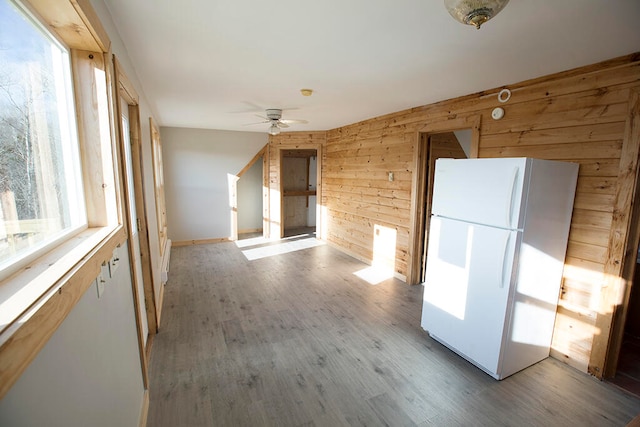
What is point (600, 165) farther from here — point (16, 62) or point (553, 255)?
point (16, 62)

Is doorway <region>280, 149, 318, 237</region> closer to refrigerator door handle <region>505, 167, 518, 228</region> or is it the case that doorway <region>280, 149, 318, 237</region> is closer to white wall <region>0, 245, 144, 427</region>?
refrigerator door handle <region>505, 167, 518, 228</region>

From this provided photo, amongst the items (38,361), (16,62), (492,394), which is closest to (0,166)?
(16,62)

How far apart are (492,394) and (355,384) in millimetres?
968

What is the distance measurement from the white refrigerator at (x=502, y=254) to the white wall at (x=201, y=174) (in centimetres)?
452

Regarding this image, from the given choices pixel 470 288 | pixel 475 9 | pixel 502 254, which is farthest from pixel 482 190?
pixel 475 9

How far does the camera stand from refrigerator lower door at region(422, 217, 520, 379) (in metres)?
2.15

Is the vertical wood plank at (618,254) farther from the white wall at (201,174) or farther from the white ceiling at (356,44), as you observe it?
the white wall at (201,174)

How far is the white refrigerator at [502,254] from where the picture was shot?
208 cm

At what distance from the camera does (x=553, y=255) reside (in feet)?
7.55

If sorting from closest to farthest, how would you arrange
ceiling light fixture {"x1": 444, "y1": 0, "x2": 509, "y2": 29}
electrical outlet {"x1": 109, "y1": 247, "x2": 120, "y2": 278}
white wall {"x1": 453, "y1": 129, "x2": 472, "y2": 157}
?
ceiling light fixture {"x1": 444, "y1": 0, "x2": 509, "y2": 29} < electrical outlet {"x1": 109, "y1": 247, "x2": 120, "y2": 278} < white wall {"x1": 453, "y1": 129, "x2": 472, "y2": 157}

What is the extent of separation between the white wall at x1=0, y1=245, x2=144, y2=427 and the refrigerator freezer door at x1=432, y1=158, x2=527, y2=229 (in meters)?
2.39

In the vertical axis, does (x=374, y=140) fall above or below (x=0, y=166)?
above

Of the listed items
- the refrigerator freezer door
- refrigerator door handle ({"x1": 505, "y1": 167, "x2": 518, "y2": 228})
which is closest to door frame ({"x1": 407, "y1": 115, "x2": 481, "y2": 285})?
the refrigerator freezer door

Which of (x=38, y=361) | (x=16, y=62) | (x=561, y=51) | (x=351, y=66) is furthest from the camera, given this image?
(x=351, y=66)
